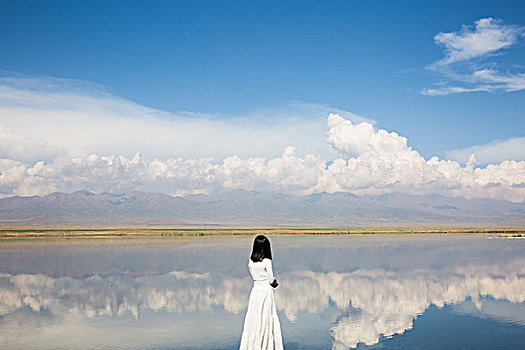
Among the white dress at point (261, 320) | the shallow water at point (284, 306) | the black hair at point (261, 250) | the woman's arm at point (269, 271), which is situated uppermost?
→ the black hair at point (261, 250)

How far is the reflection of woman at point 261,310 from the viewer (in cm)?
865

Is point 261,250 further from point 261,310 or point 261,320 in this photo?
point 261,320

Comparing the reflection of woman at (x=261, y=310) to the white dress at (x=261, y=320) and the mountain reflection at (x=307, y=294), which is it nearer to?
the white dress at (x=261, y=320)

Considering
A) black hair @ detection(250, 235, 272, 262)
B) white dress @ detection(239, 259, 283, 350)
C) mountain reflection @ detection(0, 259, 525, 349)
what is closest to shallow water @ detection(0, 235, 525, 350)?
mountain reflection @ detection(0, 259, 525, 349)

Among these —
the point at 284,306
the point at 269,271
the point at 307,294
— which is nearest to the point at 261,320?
the point at 269,271

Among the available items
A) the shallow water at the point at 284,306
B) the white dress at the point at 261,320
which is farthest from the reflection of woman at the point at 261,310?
the shallow water at the point at 284,306

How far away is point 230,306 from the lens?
15.5 meters

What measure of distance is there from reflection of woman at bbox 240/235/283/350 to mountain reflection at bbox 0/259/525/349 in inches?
95.8

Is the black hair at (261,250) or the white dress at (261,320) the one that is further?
the white dress at (261,320)

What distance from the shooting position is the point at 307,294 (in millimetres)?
17266

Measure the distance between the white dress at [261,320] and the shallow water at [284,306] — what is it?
2045 millimetres

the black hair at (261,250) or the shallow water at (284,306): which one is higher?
the black hair at (261,250)

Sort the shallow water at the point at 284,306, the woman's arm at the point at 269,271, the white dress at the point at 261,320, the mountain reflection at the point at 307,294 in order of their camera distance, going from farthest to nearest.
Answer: the mountain reflection at the point at 307,294, the shallow water at the point at 284,306, the white dress at the point at 261,320, the woman's arm at the point at 269,271

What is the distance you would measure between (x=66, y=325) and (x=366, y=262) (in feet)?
60.2
